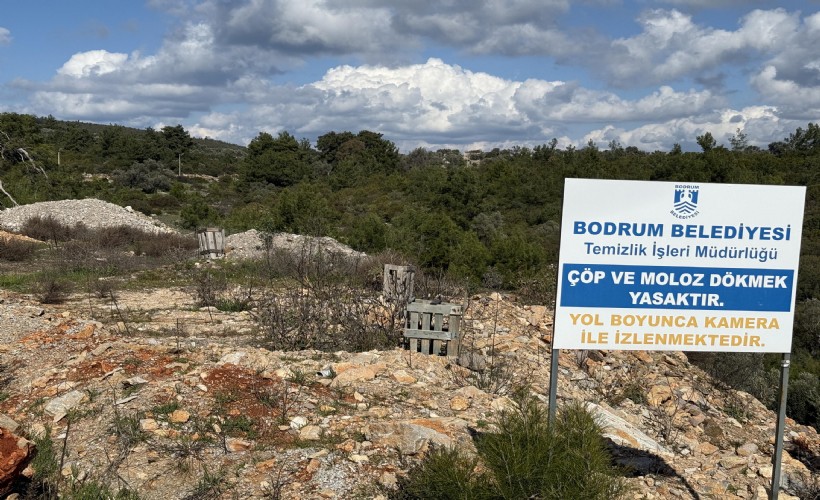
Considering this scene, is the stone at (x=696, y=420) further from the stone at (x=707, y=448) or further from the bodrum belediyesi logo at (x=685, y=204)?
the bodrum belediyesi logo at (x=685, y=204)

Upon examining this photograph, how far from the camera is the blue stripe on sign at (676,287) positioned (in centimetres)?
390

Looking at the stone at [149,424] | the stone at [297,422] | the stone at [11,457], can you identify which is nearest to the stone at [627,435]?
the stone at [297,422]

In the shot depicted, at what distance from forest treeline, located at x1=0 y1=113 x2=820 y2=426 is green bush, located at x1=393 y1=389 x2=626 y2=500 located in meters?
5.76

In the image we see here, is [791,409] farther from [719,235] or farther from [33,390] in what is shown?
[33,390]

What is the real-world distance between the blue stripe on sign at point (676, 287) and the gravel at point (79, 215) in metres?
18.3

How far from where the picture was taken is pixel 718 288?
3.95 m

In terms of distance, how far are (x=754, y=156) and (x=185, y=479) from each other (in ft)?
133

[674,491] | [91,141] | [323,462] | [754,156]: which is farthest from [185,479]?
[91,141]

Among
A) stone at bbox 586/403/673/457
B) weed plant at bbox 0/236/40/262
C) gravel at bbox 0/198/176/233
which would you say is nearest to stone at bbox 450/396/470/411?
stone at bbox 586/403/673/457

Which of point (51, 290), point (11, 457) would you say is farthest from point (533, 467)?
point (51, 290)

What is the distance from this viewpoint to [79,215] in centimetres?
2086

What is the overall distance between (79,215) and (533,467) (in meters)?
21.0

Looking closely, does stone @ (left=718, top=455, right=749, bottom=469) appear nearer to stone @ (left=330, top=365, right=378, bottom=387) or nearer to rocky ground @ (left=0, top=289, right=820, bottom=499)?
rocky ground @ (left=0, top=289, right=820, bottom=499)

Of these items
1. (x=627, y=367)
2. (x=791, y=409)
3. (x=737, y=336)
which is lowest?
(x=791, y=409)
